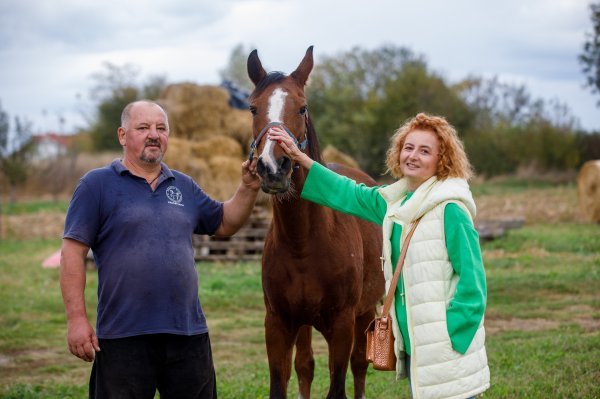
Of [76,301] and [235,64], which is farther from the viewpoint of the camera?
[235,64]

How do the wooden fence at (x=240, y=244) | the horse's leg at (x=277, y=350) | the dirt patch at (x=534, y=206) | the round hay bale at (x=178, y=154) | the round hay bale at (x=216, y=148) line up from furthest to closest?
1. the dirt patch at (x=534, y=206)
2. the round hay bale at (x=216, y=148)
3. the round hay bale at (x=178, y=154)
4. the wooden fence at (x=240, y=244)
5. the horse's leg at (x=277, y=350)

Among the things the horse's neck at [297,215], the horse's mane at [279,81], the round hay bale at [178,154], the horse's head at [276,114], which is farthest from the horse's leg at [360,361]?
the round hay bale at [178,154]

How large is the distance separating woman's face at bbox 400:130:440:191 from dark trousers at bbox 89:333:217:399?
1.51m

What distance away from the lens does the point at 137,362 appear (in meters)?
3.83

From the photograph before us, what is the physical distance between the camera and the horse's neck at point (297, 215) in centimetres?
471


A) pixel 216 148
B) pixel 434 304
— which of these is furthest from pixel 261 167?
pixel 216 148

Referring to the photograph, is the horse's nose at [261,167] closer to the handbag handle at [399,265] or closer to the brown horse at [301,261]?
the brown horse at [301,261]

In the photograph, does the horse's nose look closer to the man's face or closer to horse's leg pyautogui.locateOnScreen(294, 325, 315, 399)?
the man's face

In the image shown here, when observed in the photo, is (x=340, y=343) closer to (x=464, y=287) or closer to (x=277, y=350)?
(x=277, y=350)

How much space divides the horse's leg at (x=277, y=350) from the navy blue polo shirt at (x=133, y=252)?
1002 millimetres

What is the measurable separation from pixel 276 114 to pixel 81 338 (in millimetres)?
1709

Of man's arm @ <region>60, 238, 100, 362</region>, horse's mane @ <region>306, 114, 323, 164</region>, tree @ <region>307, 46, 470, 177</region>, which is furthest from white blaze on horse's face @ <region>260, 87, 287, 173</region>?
tree @ <region>307, 46, 470, 177</region>

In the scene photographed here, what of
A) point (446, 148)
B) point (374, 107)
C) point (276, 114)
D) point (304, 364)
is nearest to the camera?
point (446, 148)

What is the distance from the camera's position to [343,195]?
13.6 feet
